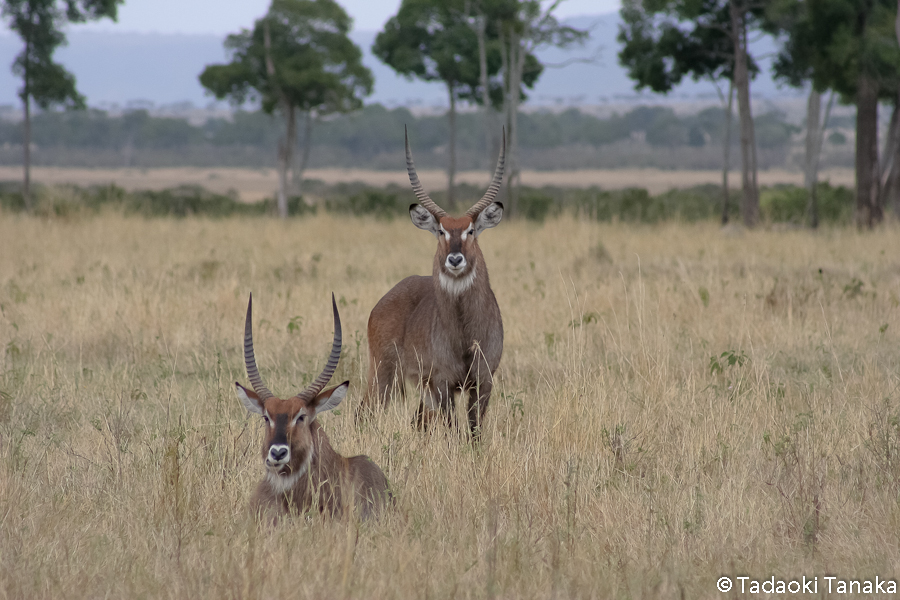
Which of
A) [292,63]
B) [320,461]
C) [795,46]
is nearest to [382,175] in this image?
[292,63]

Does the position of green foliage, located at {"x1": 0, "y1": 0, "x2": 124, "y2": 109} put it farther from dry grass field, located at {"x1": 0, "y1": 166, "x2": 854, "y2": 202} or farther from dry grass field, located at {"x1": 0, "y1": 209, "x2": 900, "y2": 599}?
dry grass field, located at {"x1": 0, "y1": 166, "x2": 854, "y2": 202}

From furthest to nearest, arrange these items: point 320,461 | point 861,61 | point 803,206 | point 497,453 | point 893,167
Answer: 1. point 803,206
2. point 893,167
3. point 861,61
4. point 497,453
5. point 320,461

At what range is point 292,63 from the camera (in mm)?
29766

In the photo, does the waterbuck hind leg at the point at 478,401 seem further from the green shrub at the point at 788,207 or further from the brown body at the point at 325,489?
the green shrub at the point at 788,207

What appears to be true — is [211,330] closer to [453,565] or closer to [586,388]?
[586,388]

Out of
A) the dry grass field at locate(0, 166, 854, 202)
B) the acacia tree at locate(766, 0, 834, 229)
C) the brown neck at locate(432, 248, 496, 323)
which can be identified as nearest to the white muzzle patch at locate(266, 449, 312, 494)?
the brown neck at locate(432, 248, 496, 323)

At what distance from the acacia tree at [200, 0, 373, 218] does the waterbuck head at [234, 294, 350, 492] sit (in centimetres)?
2590

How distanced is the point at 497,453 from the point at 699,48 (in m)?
18.2

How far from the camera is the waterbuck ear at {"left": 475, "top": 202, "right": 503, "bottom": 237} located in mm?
5859

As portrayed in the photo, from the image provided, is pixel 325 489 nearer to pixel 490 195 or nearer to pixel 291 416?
pixel 291 416

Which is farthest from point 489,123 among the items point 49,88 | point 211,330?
point 211,330

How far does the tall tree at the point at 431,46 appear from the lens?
3338cm

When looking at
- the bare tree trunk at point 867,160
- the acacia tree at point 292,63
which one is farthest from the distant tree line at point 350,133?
the bare tree trunk at point 867,160

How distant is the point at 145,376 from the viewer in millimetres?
7438
